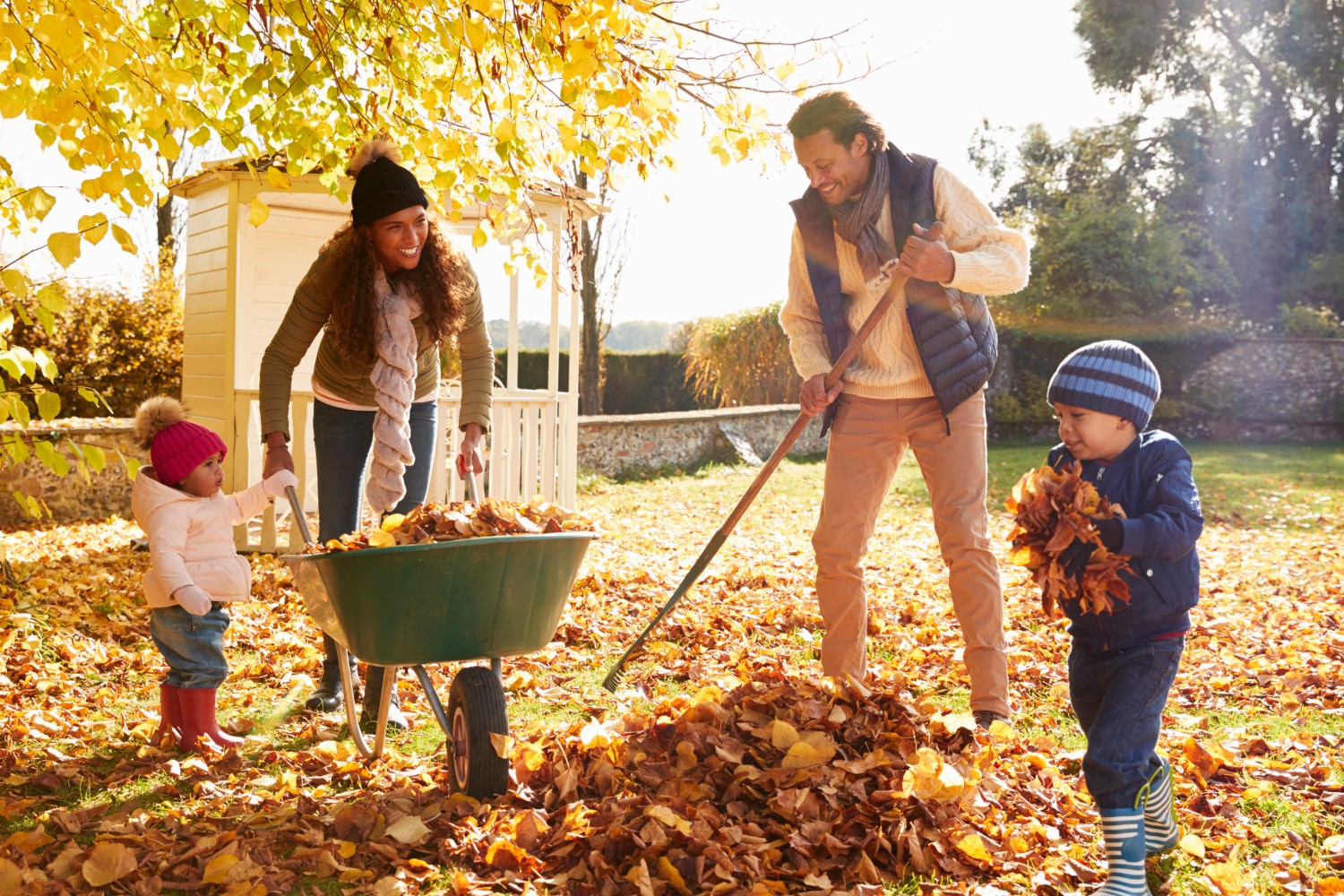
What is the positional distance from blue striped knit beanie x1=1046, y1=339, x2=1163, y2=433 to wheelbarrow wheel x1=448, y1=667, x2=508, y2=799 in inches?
60.2

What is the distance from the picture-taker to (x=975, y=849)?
2402 millimetres

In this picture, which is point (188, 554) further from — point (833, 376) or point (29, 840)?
point (833, 376)

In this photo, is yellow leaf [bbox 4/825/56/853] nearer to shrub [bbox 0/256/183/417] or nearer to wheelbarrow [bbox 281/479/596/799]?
wheelbarrow [bbox 281/479/596/799]

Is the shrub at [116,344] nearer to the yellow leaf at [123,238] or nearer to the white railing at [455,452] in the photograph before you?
the white railing at [455,452]

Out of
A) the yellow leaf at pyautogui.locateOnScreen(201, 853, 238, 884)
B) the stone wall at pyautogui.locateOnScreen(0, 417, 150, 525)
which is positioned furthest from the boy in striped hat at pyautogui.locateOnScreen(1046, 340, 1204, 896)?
the stone wall at pyautogui.locateOnScreen(0, 417, 150, 525)

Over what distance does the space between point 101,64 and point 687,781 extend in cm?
236

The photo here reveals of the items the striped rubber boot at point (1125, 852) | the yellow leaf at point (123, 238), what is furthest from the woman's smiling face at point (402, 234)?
the striped rubber boot at point (1125, 852)

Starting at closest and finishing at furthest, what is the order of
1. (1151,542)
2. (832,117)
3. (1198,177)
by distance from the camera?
(1151,542)
(832,117)
(1198,177)

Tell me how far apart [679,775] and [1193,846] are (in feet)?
3.91

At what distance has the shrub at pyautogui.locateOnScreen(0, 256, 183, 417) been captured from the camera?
10.5 meters

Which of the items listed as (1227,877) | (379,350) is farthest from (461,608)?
(1227,877)

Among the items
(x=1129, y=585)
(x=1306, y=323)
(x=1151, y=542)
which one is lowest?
(x=1129, y=585)

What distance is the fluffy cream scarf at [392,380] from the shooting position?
3.39 meters

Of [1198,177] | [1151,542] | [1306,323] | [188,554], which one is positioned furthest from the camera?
[1198,177]
